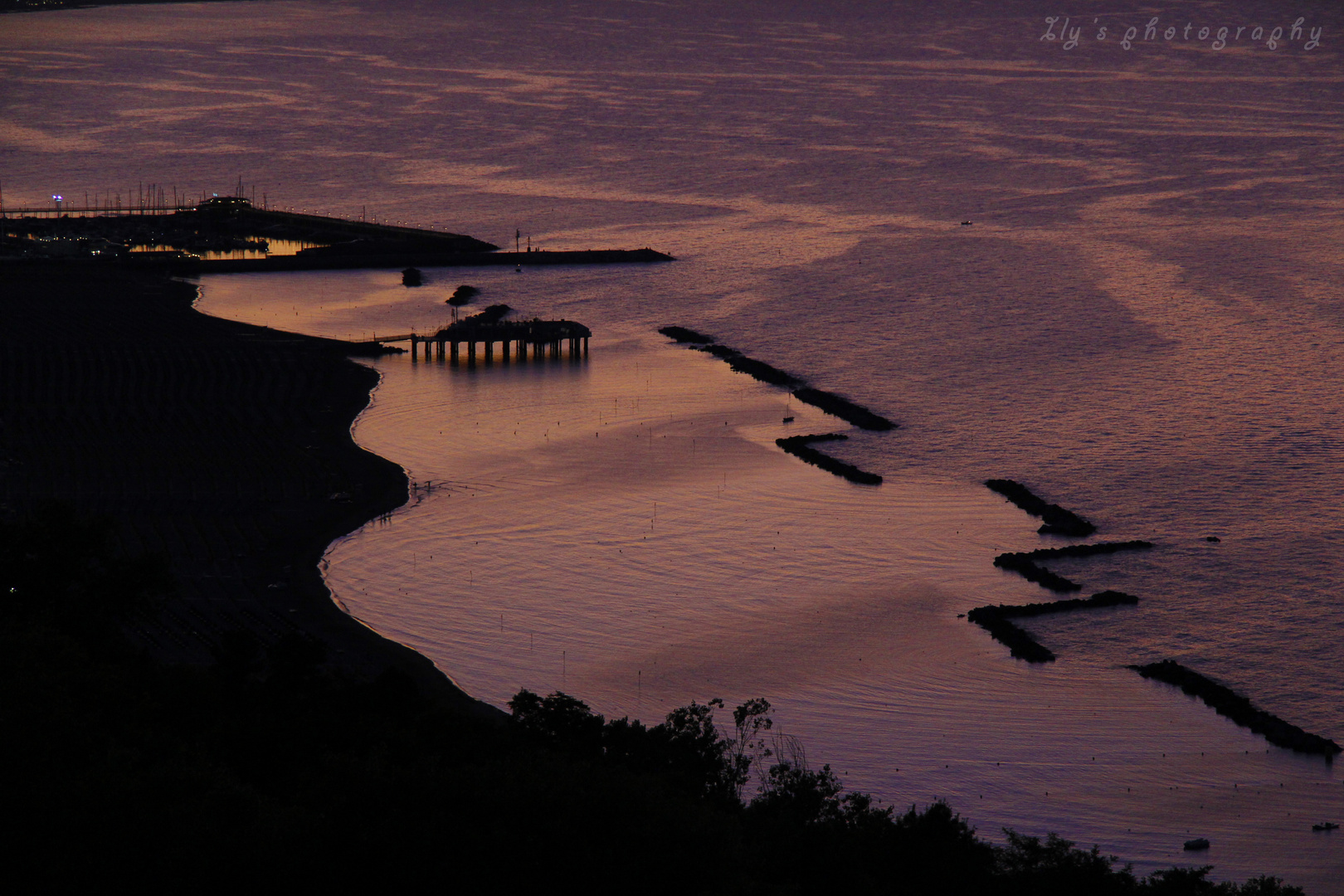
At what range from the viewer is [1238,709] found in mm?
29234

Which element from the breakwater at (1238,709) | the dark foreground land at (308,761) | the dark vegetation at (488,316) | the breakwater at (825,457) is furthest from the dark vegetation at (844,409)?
the breakwater at (1238,709)

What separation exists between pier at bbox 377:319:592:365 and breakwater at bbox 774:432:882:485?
47.0ft

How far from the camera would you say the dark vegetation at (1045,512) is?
3800 cm

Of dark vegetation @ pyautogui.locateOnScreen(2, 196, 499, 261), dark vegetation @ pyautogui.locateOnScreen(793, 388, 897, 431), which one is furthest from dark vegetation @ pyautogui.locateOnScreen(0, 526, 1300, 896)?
dark vegetation @ pyautogui.locateOnScreen(2, 196, 499, 261)

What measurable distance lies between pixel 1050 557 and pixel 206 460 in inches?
843

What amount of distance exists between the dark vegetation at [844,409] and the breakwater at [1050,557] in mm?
11345

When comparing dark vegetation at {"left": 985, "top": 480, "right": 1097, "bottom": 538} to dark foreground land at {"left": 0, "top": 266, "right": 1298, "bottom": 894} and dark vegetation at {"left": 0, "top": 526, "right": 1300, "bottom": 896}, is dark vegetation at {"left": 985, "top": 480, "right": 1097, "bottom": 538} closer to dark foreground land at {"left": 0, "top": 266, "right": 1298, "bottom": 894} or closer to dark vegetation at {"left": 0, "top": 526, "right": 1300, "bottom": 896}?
dark foreground land at {"left": 0, "top": 266, "right": 1298, "bottom": 894}

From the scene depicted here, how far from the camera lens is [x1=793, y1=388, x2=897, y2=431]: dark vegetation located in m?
47.5

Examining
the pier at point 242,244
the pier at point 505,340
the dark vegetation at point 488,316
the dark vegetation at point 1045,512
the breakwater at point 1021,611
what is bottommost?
the breakwater at point 1021,611

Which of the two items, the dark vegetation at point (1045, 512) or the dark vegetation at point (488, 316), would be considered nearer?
the dark vegetation at point (1045, 512)

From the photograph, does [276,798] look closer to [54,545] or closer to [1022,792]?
[54,545]

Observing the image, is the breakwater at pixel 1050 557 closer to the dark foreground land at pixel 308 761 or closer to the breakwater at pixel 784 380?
the dark foreground land at pixel 308 761

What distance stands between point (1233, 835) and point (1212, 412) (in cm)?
2638

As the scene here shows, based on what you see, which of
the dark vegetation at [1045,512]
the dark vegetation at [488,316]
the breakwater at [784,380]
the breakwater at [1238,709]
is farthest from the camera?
the dark vegetation at [488,316]
